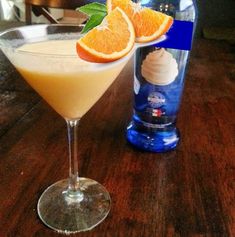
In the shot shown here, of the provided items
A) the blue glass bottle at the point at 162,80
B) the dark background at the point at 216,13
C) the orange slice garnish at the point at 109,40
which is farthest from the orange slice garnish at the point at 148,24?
the dark background at the point at 216,13

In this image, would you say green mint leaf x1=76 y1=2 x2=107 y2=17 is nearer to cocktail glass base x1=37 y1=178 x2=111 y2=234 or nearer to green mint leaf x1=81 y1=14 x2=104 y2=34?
green mint leaf x1=81 y1=14 x2=104 y2=34

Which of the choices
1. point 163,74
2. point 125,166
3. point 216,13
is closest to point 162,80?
point 163,74

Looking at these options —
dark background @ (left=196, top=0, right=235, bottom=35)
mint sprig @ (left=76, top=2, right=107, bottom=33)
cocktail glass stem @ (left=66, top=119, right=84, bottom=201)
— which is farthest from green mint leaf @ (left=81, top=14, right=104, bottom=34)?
dark background @ (left=196, top=0, right=235, bottom=35)

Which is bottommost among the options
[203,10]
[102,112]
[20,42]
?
[203,10]

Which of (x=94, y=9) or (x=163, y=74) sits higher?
(x=94, y=9)

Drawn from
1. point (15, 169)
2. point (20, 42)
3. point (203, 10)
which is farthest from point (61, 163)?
point (203, 10)

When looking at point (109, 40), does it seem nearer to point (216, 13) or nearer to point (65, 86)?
point (65, 86)

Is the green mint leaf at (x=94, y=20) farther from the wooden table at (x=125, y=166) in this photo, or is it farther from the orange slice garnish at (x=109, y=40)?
the wooden table at (x=125, y=166)

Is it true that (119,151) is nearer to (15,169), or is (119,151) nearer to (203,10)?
(15,169)
